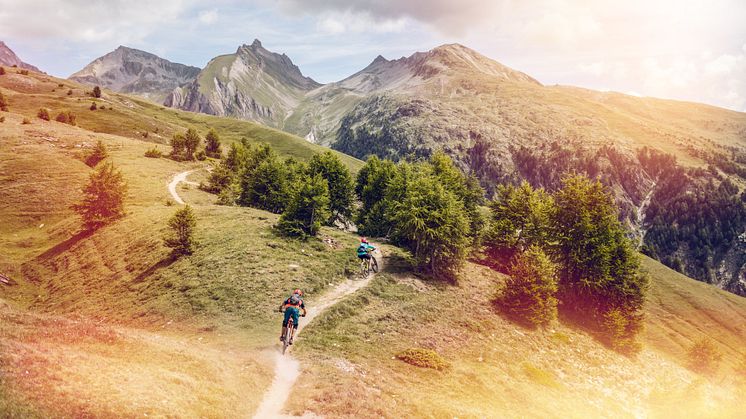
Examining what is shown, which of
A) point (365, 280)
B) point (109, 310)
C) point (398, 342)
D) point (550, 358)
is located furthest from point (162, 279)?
point (550, 358)

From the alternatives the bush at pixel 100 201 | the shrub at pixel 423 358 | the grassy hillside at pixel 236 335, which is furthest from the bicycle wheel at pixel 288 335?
the bush at pixel 100 201

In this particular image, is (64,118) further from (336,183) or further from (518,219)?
(518,219)

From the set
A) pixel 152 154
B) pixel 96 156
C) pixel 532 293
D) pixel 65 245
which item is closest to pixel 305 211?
pixel 532 293

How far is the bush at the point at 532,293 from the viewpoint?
40.8 metres

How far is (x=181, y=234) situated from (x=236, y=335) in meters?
20.0

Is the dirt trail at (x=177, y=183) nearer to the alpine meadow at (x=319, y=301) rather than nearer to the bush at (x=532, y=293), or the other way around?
the alpine meadow at (x=319, y=301)

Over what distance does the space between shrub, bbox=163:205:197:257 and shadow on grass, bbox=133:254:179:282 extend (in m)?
0.52

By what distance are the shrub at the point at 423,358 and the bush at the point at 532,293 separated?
56.9 ft

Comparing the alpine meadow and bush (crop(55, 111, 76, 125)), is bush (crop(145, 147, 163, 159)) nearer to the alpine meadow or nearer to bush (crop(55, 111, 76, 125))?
the alpine meadow

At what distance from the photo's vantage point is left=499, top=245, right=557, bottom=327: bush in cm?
4084

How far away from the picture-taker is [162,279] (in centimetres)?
3697

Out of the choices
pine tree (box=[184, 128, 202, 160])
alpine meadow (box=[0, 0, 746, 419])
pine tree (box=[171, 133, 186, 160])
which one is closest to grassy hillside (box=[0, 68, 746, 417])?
alpine meadow (box=[0, 0, 746, 419])

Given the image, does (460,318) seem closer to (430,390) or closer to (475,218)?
(430,390)

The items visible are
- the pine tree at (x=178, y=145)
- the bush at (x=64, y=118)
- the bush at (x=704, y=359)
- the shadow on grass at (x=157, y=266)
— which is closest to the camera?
the shadow on grass at (x=157, y=266)
